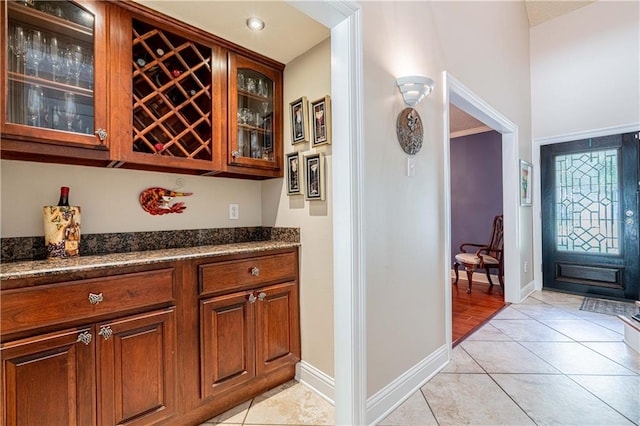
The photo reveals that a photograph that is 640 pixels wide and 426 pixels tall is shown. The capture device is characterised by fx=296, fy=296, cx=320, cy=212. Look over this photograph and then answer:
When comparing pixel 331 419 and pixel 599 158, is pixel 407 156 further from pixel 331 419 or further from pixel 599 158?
pixel 599 158

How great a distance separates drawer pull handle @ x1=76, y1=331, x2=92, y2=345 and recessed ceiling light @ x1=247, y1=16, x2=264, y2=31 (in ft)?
5.90

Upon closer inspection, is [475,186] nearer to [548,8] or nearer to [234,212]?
[548,8]

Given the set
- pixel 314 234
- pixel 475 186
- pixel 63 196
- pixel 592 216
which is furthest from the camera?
pixel 475 186

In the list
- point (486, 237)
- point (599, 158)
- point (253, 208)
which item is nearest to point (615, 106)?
point (599, 158)

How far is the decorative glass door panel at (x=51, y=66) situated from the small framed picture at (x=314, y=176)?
115cm

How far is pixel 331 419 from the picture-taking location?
1.66 meters

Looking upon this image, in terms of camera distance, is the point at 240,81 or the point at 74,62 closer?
the point at 74,62

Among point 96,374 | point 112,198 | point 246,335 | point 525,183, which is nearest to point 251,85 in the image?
point 112,198

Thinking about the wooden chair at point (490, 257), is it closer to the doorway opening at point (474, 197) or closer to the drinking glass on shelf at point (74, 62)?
the doorway opening at point (474, 197)

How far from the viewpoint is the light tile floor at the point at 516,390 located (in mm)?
1603

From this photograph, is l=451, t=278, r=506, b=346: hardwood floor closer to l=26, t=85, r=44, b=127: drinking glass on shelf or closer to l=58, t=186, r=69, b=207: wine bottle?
l=58, t=186, r=69, b=207: wine bottle

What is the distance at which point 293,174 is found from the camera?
2088mm

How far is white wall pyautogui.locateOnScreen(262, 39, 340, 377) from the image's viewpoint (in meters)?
1.87

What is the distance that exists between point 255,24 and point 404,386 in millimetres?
2335
